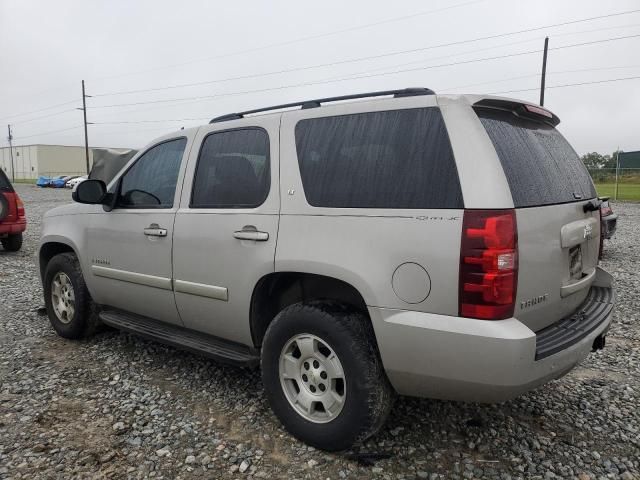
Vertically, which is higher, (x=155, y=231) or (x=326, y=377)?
(x=155, y=231)

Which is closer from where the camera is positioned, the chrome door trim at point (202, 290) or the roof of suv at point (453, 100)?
the roof of suv at point (453, 100)

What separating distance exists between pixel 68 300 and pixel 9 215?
6.18 m

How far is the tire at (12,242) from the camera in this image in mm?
9875

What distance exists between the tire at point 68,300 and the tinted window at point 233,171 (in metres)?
1.70

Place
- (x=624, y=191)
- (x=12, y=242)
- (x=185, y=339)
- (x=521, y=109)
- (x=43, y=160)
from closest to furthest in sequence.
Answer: (x=521, y=109) < (x=185, y=339) < (x=12, y=242) < (x=624, y=191) < (x=43, y=160)

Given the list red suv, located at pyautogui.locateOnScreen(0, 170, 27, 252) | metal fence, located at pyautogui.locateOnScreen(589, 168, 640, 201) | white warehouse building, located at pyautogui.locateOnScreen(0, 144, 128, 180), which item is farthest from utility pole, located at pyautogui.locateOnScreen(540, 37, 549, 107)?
white warehouse building, located at pyautogui.locateOnScreen(0, 144, 128, 180)

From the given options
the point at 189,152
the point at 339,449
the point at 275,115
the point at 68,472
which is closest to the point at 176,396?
the point at 68,472

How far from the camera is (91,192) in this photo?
3896 millimetres

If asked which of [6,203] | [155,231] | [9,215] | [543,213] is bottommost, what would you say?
[9,215]

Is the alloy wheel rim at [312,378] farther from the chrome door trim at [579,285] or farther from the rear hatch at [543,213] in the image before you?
the chrome door trim at [579,285]

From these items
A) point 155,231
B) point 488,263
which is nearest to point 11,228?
point 155,231

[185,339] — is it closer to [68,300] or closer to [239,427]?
[239,427]

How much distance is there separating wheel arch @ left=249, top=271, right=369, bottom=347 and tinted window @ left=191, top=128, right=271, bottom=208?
0.50 m

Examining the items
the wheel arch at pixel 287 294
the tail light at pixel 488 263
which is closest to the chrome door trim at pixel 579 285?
the tail light at pixel 488 263
